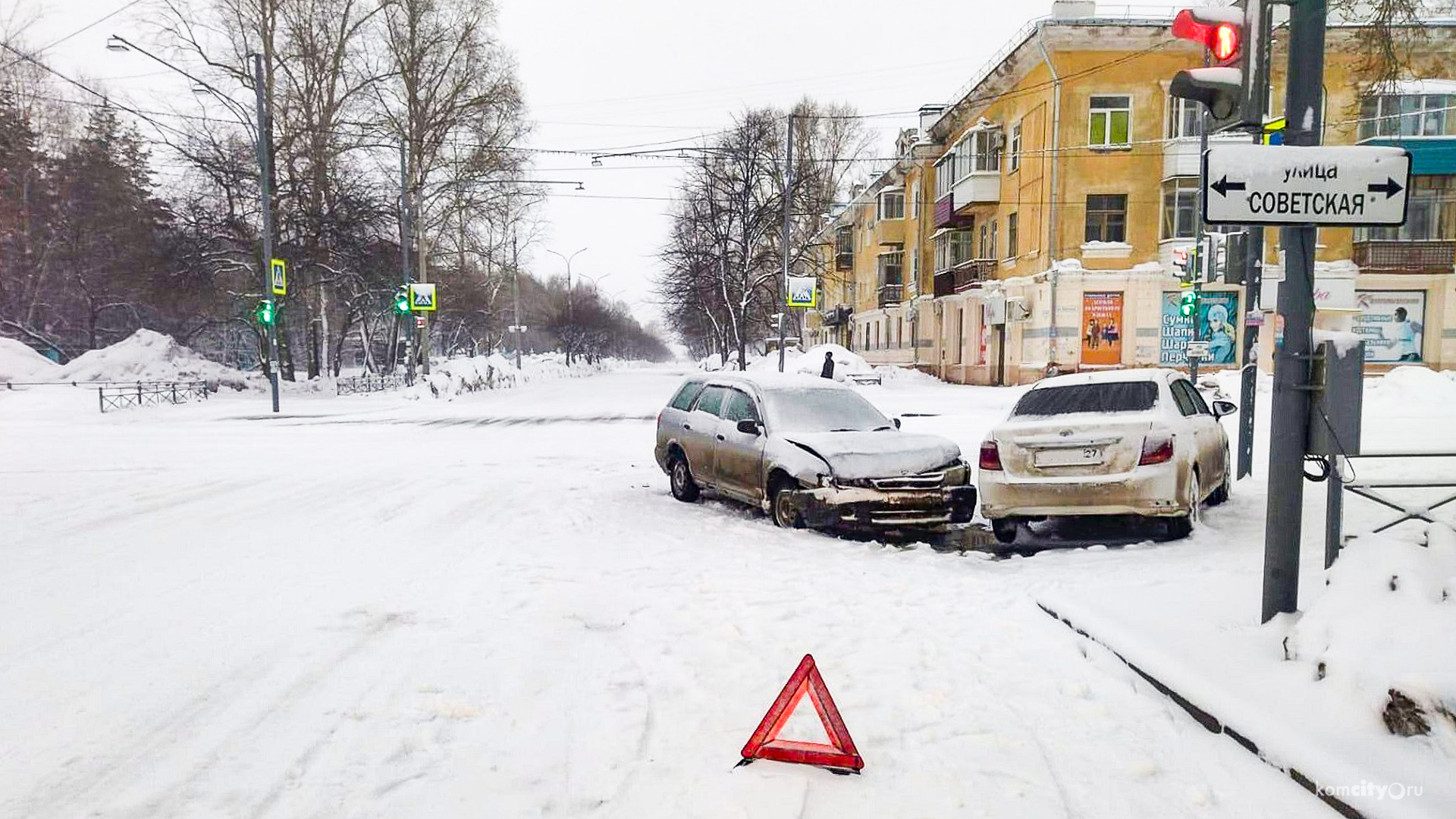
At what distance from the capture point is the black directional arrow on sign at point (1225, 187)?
12.8 ft

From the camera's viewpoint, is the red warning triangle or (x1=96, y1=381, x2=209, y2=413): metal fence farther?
(x1=96, y1=381, x2=209, y2=413): metal fence

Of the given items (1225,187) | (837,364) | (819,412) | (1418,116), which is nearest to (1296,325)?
(1225,187)

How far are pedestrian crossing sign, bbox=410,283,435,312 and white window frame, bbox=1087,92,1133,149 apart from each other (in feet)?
78.8

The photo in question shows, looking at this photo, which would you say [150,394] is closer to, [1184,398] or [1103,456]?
[1103,456]

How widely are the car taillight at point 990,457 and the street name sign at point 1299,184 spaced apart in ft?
12.1

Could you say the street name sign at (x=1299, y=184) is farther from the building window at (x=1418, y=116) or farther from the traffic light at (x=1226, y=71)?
the building window at (x=1418, y=116)

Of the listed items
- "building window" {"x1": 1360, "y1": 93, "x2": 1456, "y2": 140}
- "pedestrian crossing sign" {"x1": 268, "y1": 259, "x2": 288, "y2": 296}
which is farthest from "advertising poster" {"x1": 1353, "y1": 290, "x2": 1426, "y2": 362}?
"pedestrian crossing sign" {"x1": 268, "y1": 259, "x2": 288, "y2": 296}

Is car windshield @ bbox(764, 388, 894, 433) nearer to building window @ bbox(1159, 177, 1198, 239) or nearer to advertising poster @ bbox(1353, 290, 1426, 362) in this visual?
building window @ bbox(1159, 177, 1198, 239)

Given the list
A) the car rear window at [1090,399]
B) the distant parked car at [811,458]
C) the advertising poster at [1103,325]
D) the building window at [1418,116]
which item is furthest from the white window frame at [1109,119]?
the car rear window at [1090,399]

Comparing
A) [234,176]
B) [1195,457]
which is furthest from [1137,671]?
[234,176]

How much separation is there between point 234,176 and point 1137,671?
34.5 meters

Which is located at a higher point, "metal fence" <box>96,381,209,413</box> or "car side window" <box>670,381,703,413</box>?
"car side window" <box>670,381,703,413</box>

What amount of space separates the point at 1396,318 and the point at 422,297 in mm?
34547

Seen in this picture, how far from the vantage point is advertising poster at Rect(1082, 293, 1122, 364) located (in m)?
28.8
